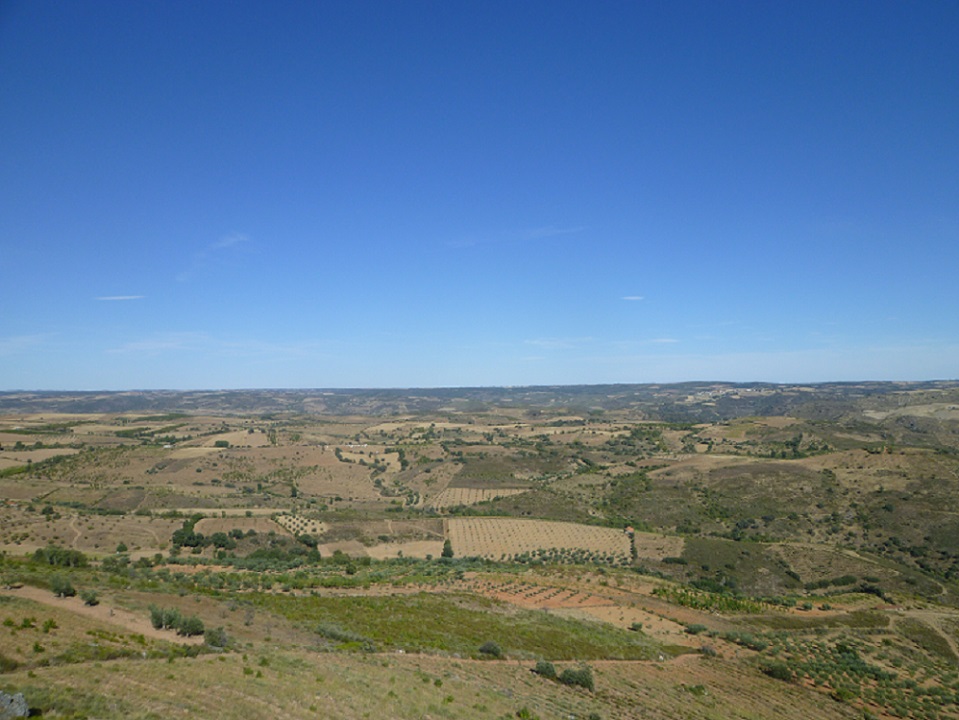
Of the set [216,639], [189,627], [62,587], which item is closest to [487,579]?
[189,627]

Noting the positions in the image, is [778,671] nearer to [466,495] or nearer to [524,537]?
[524,537]

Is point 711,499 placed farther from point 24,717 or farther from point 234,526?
point 24,717

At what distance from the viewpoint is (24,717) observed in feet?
36.5

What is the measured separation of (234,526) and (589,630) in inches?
1941

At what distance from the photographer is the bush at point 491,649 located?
80.8 ft

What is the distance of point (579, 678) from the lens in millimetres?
22547

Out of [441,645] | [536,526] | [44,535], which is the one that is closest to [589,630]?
[441,645]

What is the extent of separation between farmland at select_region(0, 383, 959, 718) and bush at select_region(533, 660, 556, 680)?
604mm

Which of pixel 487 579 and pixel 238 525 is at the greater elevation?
pixel 487 579

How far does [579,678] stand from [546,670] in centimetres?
145

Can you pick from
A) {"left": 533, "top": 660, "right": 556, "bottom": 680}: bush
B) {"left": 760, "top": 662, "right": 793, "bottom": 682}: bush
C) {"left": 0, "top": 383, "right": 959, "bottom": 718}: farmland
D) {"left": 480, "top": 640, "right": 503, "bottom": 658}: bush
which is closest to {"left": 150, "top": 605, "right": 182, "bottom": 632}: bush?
{"left": 0, "top": 383, "right": 959, "bottom": 718}: farmland

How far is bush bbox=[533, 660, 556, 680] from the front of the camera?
2300cm

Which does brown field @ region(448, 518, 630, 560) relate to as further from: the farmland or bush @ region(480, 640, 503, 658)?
bush @ region(480, 640, 503, 658)

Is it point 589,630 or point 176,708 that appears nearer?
point 176,708
